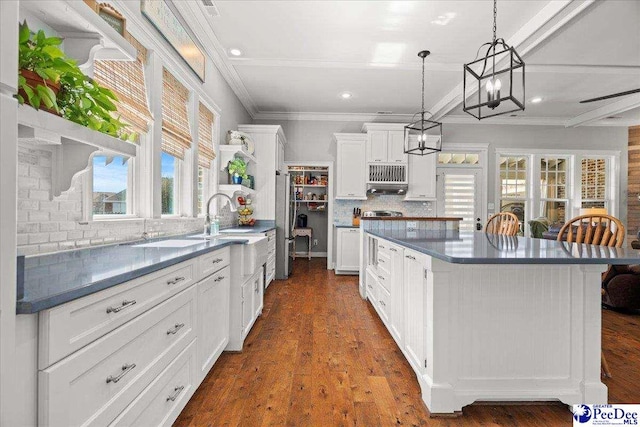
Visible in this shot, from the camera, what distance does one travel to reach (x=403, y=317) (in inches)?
93.2

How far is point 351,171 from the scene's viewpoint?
6078 mm

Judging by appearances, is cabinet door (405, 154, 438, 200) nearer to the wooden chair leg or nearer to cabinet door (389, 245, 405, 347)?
cabinet door (389, 245, 405, 347)

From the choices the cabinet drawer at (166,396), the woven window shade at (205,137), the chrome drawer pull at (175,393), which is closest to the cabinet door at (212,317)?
the cabinet drawer at (166,396)

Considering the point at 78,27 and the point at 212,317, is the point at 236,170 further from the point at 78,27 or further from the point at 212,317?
the point at 78,27

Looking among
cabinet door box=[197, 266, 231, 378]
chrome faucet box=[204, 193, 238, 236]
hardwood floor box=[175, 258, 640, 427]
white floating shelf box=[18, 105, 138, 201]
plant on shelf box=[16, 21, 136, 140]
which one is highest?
plant on shelf box=[16, 21, 136, 140]

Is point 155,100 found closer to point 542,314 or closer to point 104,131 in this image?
point 104,131

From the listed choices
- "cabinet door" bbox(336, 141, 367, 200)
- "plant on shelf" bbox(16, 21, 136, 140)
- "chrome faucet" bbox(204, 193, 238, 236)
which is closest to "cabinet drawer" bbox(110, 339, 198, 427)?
"plant on shelf" bbox(16, 21, 136, 140)

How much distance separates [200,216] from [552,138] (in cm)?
718

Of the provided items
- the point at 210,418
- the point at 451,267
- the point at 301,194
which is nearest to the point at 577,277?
the point at 451,267

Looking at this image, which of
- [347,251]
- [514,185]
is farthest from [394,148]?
[514,185]

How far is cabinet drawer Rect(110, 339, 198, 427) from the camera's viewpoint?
1.25 m

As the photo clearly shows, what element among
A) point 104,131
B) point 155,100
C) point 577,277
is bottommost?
point 577,277

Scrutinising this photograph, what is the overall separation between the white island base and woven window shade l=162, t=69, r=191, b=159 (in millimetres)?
2400

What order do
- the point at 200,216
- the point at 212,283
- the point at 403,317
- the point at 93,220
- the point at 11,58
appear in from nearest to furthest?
the point at 11,58, the point at 93,220, the point at 212,283, the point at 403,317, the point at 200,216
